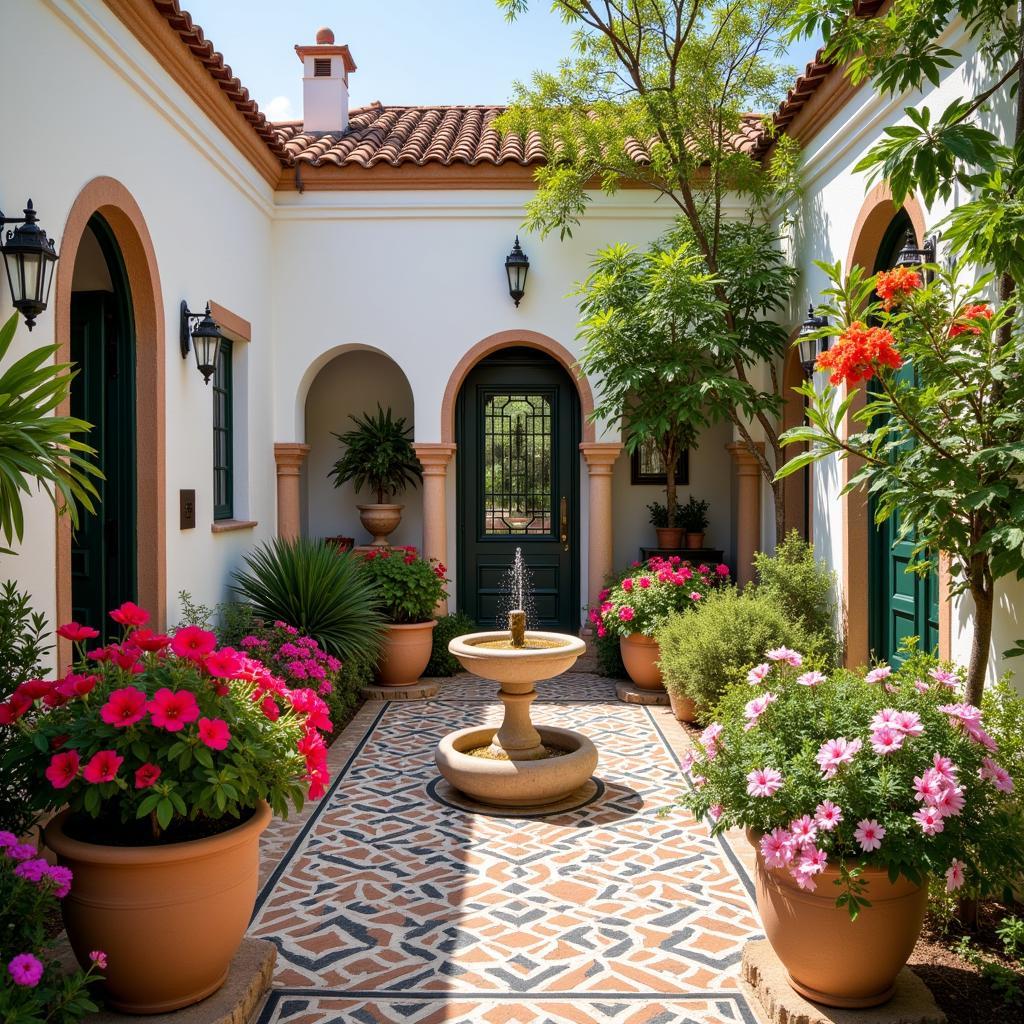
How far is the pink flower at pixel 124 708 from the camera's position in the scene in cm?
292

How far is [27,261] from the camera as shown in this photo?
428 centimetres

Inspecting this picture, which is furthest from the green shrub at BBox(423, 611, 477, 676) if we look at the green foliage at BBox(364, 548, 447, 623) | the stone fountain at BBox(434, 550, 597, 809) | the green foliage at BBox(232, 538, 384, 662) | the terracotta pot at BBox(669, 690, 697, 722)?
the stone fountain at BBox(434, 550, 597, 809)

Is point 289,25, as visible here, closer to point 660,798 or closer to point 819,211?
point 819,211

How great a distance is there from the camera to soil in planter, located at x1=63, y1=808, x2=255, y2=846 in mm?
3107

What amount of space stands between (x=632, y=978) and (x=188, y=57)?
6453 millimetres

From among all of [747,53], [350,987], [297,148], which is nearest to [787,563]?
[747,53]

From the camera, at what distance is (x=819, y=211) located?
7.64m

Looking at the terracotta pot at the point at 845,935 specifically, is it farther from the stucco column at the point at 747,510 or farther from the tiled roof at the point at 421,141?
the tiled roof at the point at 421,141

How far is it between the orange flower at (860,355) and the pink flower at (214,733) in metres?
2.49

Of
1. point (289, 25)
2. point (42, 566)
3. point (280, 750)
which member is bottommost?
point (280, 750)

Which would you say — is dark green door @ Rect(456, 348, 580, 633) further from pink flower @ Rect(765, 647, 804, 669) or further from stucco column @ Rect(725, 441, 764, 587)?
pink flower @ Rect(765, 647, 804, 669)

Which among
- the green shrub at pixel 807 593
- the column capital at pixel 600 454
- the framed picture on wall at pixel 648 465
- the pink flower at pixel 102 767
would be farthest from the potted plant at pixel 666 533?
the pink flower at pixel 102 767

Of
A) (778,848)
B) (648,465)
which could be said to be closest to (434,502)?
(648,465)

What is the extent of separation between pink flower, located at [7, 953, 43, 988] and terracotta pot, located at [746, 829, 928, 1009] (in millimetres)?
2241
